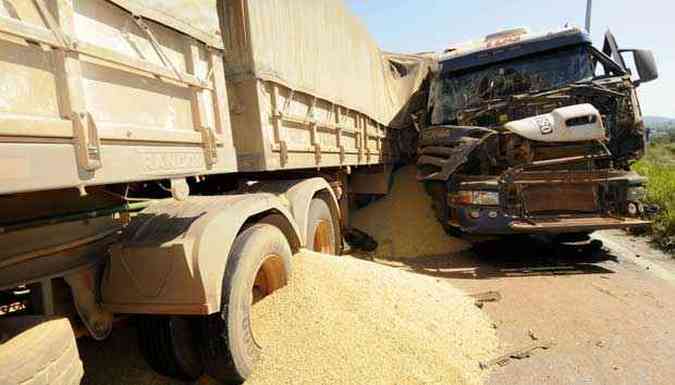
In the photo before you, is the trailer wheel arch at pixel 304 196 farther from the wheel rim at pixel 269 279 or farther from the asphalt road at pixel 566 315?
the asphalt road at pixel 566 315

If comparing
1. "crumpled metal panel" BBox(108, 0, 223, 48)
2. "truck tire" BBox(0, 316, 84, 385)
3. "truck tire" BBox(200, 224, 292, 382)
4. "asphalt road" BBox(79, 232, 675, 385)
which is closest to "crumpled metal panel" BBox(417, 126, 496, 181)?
"asphalt road" BBox(79, 232, 675, 385)

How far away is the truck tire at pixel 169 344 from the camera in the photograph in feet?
7.11

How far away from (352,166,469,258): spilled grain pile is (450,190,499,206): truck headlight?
1.17m

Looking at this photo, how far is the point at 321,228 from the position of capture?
422 centimetres

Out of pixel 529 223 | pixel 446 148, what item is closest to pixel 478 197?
pixel 529 223

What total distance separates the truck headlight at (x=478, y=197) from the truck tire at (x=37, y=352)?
434 centimetres

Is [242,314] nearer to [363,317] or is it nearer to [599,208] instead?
[363,317]

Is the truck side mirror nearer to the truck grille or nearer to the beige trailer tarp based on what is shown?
the truck grille

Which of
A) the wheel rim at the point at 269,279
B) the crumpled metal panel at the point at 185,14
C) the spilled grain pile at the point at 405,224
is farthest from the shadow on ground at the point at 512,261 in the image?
the crumpled metal panel at the point at 185,14

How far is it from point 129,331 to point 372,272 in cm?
196

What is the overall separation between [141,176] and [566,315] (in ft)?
11.7

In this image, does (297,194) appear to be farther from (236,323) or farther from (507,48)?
(507,48)

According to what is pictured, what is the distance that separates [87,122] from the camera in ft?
4.58

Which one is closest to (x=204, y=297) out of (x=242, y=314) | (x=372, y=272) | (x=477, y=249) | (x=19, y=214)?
(x=242, y=314)
